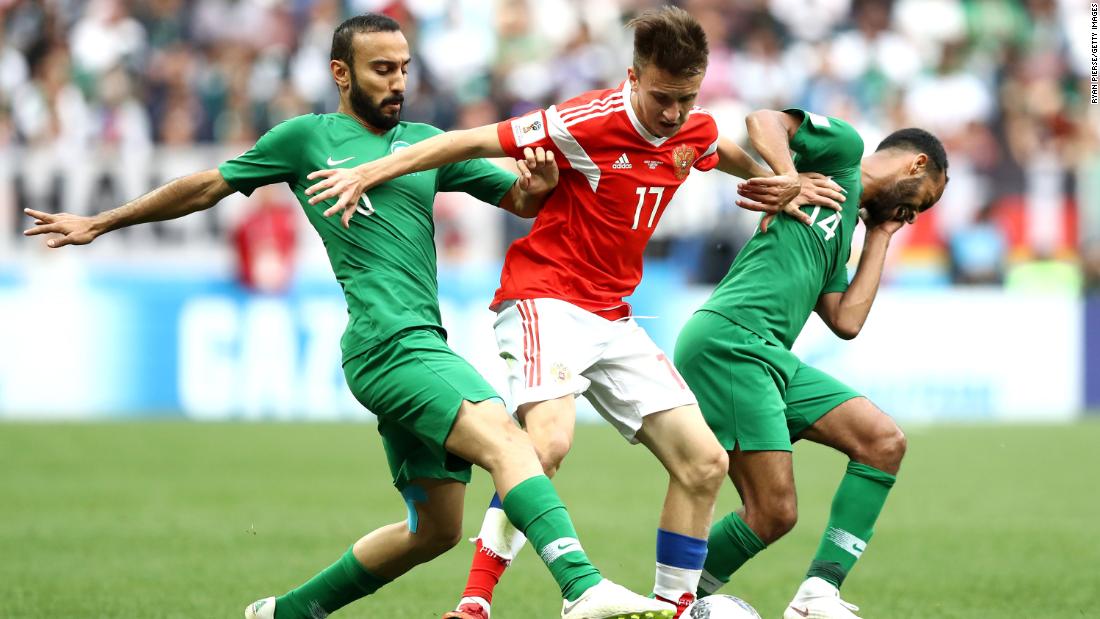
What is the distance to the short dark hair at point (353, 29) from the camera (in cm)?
589

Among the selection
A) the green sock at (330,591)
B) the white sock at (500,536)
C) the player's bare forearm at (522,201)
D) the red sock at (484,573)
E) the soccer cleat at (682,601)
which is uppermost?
the player's bare forearm at (522,201)

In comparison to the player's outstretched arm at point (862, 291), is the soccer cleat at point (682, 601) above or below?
below

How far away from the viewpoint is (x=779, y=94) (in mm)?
19156

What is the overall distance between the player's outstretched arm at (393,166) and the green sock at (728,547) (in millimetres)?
1901

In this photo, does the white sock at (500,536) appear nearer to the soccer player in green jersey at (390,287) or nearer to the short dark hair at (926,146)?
the soccer player in green jersey at (390,287)

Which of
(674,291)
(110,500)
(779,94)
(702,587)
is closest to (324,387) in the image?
(674,291)

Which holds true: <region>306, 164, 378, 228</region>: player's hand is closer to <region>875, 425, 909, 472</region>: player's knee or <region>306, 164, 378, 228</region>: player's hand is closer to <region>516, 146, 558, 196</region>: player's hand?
<region>516, 146, 558, 196</region>: player's hand

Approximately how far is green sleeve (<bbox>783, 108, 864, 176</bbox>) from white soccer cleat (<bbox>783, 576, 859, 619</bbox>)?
5.62 feet

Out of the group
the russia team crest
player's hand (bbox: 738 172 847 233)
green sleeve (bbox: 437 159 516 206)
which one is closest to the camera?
the russia team crest

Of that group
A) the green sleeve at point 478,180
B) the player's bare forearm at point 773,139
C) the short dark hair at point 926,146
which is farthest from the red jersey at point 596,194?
the short dark hair at point 926,146

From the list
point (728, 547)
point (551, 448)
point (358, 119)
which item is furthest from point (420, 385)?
point (728, 547)

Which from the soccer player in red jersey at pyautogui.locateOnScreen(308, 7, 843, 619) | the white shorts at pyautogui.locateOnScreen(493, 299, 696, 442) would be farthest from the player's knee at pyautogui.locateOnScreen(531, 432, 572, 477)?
the white shorts at pyautogui.locateOnScreen(493, 299, 696, 442)

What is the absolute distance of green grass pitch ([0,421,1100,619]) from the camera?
23.5 ft

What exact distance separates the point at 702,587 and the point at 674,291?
994 cm
